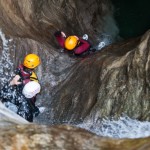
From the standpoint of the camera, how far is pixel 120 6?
22.1 meters

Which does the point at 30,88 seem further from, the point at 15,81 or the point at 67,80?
the point at 67,80

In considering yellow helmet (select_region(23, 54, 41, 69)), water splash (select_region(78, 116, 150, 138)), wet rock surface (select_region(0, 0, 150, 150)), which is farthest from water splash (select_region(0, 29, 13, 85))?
water splash (select_region(78, 116, 150, 138))

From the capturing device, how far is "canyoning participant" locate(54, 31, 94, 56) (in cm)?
1377

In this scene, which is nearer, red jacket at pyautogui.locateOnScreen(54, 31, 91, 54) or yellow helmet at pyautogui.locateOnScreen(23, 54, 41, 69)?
yellow helmet at pyautogui.locateOnScreen(23, 54, 41, 69)

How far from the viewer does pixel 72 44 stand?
13789 millimetres

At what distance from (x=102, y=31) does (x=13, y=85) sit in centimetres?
895

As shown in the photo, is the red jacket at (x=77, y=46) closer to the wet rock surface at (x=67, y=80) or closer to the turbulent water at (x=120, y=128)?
the wet rock surface at (x=67, y=80)

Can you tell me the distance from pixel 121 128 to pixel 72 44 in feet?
18.0

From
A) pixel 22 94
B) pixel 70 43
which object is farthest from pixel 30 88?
pixel 70 43

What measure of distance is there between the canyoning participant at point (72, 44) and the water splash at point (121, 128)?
15.6 ft

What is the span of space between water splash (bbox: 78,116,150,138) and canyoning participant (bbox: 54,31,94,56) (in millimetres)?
4760

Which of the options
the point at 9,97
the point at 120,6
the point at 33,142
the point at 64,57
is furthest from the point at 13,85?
the point at 120,6

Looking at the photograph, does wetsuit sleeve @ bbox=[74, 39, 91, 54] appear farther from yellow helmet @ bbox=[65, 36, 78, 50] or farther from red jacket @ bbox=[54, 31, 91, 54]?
yellow helmet @ bbox=[65, 36, 78, 50]

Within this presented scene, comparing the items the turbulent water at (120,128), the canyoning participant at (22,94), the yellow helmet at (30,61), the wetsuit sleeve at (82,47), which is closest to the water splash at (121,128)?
the turbulent water at (120,128)
